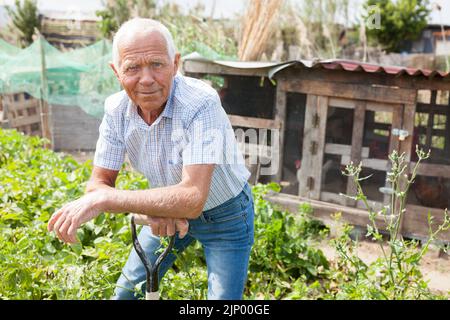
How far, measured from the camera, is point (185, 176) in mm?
1749

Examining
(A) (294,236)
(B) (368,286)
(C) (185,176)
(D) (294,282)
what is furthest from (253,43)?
(C) (185,176)

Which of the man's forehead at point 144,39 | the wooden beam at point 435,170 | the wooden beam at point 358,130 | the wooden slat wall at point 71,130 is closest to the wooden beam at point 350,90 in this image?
the wooden beam at point 358,130

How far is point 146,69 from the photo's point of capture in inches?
68.3

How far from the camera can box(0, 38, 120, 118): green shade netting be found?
6914 mm

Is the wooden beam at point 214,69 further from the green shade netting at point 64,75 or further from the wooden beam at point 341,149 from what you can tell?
the green shade netting at point 64,75

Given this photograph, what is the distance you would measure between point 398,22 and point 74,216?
62.5 ft

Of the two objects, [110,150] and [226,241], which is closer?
[110,150]

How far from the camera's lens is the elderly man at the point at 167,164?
1675mm

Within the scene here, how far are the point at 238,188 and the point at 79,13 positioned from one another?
1789cm

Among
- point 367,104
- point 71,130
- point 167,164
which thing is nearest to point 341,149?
point 367,104

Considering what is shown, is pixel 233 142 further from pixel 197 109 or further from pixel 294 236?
pixel 294 236

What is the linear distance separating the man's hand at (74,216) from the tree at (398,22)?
18091mm

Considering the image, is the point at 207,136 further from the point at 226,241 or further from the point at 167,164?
the point at 226,241

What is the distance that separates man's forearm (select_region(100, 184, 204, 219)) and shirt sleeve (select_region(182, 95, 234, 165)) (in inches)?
5.2
